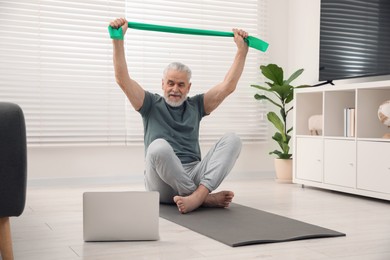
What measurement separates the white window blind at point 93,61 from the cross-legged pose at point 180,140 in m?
1.36

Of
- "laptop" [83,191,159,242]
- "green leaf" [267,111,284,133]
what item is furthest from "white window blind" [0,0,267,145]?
"laptop" [83,191,159,242]

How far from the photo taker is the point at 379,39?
11.4 ft

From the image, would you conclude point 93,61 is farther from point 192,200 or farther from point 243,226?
point 243,226

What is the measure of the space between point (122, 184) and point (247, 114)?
51.3 inches

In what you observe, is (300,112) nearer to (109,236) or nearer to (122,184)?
(122,184)

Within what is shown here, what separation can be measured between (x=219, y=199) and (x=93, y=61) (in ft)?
6.15

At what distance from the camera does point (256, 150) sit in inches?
191

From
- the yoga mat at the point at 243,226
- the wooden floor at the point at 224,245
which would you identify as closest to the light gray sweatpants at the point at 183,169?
the yoga mat at the point at 243,226

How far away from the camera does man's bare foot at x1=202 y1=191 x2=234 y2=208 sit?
2.84 m

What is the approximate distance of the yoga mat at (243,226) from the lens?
2140 mm

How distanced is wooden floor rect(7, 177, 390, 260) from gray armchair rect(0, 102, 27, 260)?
0.32 metres

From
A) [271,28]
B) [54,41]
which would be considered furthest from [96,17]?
[271,28]

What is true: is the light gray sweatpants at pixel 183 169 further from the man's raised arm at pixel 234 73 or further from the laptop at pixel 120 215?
the laptop at pixel 120 215

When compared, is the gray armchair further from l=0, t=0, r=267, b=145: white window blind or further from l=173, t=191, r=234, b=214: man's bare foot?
l=0, t=0, r=267, b=145: white window blind
